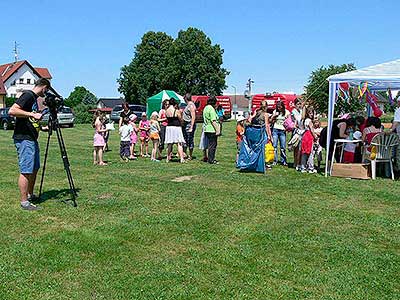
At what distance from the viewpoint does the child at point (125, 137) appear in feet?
41.8

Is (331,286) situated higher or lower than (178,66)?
lower

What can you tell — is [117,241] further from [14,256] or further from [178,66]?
[178,66]

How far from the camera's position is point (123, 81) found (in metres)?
63.4

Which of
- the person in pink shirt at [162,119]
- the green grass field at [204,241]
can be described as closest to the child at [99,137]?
the person in pink shirt at [162,119]

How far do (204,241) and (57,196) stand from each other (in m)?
3.20

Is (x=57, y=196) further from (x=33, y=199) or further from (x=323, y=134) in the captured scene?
(x=323, y=134)

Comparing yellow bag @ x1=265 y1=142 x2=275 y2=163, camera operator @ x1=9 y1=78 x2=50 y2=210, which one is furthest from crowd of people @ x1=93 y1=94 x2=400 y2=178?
camera operator @ x1=9 y1=78 x2=50 y2=210

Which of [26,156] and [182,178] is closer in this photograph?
[26,156]

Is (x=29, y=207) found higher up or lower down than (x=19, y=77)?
lower down

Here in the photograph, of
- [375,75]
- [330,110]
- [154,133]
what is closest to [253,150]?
[330,110]

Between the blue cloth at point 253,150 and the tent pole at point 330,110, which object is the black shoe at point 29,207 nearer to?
the blue cloth at point 253,150

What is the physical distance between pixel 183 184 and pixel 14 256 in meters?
4.32

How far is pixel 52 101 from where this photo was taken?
6742 mm

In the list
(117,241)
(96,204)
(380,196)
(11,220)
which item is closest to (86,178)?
(96,204)
